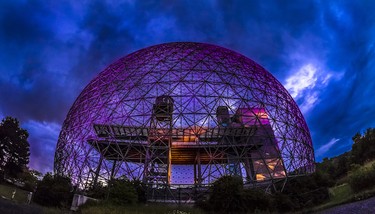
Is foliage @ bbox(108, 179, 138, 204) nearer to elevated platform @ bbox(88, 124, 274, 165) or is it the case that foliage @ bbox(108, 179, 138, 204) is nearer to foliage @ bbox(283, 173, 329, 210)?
elevated platform @ bbox(88, 124, 274, 165)

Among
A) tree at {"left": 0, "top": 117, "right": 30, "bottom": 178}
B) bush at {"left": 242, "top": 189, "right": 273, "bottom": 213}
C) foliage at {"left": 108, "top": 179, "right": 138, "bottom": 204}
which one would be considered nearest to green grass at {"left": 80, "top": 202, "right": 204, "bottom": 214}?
foliage at {"left": 108, "top": 179, "right": 138, "bottom": 204}

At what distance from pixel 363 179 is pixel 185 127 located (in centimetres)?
1505

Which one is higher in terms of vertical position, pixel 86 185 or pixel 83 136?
pixel 83 136

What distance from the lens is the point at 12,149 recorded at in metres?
23.9

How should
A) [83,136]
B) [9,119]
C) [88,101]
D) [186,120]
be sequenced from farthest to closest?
1. [88,101]
2. [83,136]
3. [9,119]
4. [186,120]

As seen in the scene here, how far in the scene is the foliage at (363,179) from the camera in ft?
39.3

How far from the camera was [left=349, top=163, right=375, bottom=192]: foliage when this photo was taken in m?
12.0

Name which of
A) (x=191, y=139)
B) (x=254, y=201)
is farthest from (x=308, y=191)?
(x=191, y=139)

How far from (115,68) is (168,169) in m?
14.6

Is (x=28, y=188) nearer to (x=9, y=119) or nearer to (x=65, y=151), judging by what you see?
(x=65, y=151)

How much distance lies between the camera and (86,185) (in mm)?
24719

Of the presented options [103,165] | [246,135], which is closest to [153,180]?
[103,165]

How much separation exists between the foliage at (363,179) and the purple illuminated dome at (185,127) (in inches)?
405

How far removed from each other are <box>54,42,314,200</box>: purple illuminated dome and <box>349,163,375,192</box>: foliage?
10.3 metres
